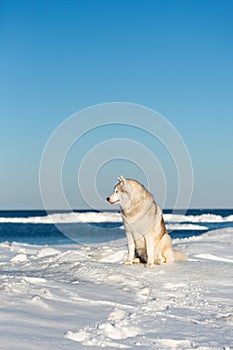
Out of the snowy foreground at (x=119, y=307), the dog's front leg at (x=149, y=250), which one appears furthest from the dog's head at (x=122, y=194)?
the snowy foreground at (x=119, y=307)

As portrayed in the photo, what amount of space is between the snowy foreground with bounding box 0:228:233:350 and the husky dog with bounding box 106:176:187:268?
368 mm

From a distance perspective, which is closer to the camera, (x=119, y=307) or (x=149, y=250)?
(x=119, y=307)

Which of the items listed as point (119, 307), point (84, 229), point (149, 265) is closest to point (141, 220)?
point (149, 265)

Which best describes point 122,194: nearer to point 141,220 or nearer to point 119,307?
point 141,220

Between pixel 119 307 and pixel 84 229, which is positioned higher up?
pixel 119 307

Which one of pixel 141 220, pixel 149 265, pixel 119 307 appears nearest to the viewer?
pixel 119 307

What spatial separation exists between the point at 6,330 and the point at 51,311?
934 mm

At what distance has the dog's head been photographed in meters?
8.09

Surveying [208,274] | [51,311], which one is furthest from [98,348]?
[208,274]

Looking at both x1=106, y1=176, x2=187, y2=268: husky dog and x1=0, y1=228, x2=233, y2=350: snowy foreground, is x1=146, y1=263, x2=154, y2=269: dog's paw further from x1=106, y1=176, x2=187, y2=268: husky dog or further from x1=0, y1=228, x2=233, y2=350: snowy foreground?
x1=0, y1=228, x2=233, y2=350: snowy foreground

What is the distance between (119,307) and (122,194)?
9.82 feet

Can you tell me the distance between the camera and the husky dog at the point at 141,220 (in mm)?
8070

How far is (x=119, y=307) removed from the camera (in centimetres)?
536

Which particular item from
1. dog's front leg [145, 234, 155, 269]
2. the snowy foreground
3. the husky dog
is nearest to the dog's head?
the husky dog
